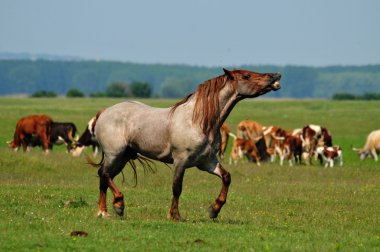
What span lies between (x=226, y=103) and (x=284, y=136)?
24261 mm

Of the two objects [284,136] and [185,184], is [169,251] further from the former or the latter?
[284,136]

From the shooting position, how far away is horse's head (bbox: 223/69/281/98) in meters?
15.5

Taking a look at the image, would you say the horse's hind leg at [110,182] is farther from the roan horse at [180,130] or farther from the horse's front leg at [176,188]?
the horse's front leg at [176,188]

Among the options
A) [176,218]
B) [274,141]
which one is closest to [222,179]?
[176,218]

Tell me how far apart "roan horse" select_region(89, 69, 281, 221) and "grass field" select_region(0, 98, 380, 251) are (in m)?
0.75

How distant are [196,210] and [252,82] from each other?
11.3ft

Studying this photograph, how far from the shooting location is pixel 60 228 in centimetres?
1402

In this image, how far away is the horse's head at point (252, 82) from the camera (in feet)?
50.9

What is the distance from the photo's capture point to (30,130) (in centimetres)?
3825

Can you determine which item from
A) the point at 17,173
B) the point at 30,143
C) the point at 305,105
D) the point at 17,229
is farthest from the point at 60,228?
the point at 305,105

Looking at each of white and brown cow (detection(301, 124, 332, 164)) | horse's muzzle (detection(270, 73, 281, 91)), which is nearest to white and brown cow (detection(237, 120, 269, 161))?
white and brown cow (detection(301, 124, 332, 164))

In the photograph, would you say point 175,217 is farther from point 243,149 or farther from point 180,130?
point 243,149

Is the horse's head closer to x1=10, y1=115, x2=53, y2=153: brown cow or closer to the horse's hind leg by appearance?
the horse's hind leg

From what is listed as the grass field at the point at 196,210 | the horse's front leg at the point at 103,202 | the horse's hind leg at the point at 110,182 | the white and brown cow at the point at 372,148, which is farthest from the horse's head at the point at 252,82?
the white and brown cow at the point at 372,148
